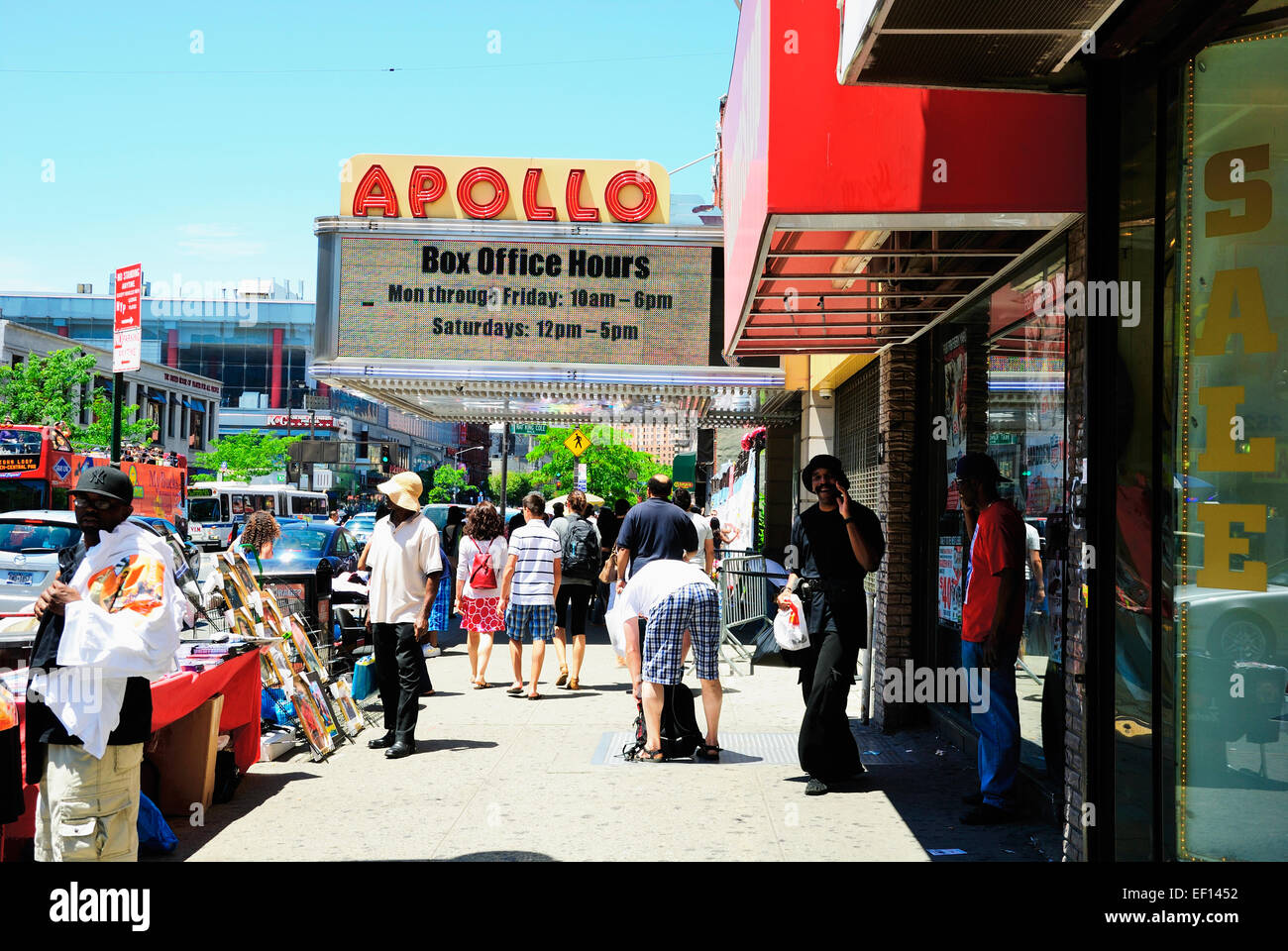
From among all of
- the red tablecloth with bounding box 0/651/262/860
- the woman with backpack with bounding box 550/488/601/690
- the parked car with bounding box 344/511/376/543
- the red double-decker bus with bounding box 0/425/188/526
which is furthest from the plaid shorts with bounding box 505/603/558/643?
the red double-decker bus with bounding box 0/425/188/526

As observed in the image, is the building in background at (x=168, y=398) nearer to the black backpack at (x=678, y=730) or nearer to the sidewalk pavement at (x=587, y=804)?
the sidewalk pavement at (x=587, y=804)

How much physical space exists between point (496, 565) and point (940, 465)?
4.60m

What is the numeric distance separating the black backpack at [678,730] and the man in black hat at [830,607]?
4.02ft

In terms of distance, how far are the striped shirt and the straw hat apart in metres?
2.37

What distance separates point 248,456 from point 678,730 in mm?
68257

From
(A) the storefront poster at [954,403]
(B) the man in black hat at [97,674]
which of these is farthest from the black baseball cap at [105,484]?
(A) the storefront poster at [954,403]

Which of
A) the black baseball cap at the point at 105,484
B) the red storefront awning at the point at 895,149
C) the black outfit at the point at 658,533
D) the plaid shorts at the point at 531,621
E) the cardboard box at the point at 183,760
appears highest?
the red storefront awning at the point at 895,149

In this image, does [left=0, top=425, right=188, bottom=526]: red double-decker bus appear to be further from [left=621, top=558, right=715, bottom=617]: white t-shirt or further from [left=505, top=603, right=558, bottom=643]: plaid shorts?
[left=621, top=558, right=715, bottom=617]: white t-shirt

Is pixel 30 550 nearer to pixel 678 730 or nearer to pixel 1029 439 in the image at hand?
pixel 678 730

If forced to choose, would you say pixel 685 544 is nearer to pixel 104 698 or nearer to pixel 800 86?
pixel 800 86

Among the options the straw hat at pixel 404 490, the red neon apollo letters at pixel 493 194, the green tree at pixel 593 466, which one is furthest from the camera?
the green tree at pixel 593 466

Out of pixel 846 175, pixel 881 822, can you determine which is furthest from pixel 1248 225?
pixel 881 822

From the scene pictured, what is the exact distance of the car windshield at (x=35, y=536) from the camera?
1348cm

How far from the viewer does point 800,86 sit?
4934mm
